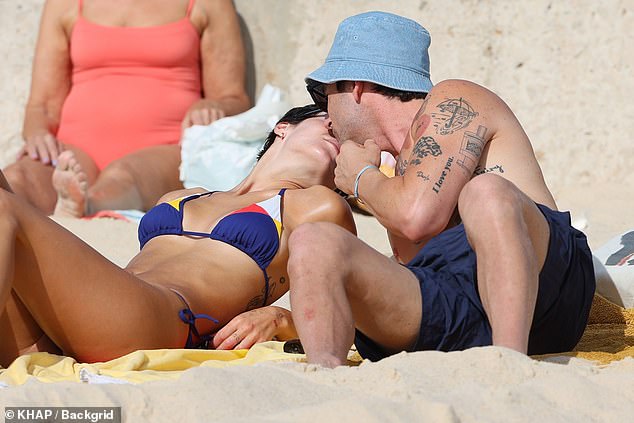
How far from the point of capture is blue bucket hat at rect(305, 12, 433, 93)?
329 cm

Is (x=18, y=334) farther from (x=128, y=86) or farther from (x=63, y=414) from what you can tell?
(x=128, y=86)

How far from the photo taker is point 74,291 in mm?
2838

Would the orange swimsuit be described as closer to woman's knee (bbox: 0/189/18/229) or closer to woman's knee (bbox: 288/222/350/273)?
woman's knee (bbox: 0/189/18/229)

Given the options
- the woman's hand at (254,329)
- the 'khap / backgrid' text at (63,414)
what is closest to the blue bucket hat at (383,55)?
the woman's hand at (254,329)

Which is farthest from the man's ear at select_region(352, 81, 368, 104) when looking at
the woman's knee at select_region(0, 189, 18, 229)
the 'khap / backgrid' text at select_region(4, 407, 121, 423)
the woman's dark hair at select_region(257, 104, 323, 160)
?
the 'khap / backgrid' text at select_region(4, 407, 121, 423)

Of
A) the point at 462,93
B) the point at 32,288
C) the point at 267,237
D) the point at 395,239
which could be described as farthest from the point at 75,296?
the point at 462,93

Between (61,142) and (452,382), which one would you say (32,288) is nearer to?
(452,382)

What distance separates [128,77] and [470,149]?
398 centimetres

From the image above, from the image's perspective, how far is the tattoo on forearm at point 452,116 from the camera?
2.93 metres

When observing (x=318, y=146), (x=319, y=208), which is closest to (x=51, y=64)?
(x=318, y=146)

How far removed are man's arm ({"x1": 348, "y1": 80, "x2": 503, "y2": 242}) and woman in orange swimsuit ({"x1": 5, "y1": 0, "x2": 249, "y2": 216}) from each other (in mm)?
3331

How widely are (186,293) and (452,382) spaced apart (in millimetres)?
1170

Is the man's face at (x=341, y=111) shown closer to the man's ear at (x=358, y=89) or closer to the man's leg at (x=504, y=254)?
the man's ear at (x=358, y=89)

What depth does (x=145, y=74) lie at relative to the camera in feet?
21.4
